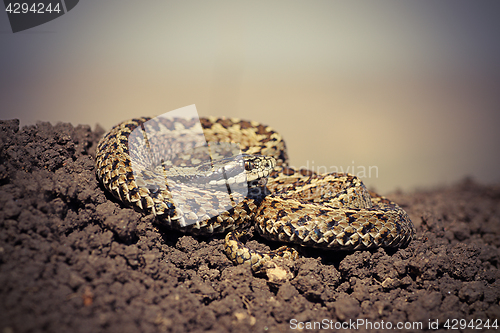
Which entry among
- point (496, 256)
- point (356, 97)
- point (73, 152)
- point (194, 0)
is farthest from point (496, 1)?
point (73, 152)

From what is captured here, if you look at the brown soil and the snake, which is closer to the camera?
the brown soil

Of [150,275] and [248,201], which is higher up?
[248,201]

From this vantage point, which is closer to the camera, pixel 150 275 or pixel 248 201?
pixel 150 275

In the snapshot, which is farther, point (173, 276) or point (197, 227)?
point (197, 227)

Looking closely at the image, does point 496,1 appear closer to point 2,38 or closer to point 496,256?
point 496,256
